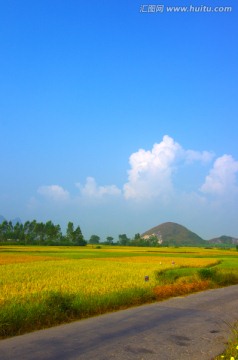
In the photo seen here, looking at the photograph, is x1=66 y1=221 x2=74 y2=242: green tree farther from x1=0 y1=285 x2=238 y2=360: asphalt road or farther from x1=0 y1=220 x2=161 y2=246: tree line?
x1=0 y1=285 x2=238 y2=360: asphalt road

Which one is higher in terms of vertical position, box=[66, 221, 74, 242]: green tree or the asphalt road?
box=[66, 221, 74, 242]: green tree

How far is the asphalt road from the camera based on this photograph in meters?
7.36

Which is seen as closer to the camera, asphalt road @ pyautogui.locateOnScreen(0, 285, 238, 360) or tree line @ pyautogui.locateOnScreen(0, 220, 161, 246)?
asphalt road @ pyautogui.locateOnScreen(0, 285, 238, 360)

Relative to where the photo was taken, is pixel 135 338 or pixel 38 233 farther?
pixel 38 233

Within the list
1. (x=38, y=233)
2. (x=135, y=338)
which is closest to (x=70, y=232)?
(x=38, y=233)

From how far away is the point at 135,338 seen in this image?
8.55 meters

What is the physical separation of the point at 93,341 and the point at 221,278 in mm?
16019

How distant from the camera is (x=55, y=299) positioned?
11.2 meters

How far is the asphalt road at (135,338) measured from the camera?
7.36 m

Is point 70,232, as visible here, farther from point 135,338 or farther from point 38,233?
point 135,338

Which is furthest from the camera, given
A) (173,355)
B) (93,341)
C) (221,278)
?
(221,278)

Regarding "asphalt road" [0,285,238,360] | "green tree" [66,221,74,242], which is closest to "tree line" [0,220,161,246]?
"green tree" [66,221,74,242]

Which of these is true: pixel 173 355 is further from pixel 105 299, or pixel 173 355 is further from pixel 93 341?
pixel 105 299

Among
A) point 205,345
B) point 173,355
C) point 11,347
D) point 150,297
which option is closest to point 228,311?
point 150,297
